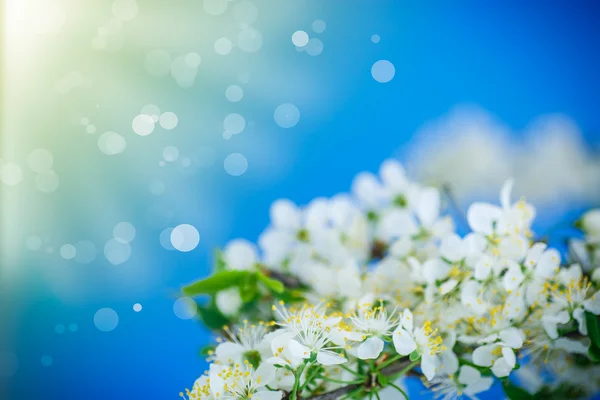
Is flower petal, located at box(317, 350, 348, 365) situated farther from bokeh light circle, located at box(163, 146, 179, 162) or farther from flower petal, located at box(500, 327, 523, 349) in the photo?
bokeh light circle, located at box(163, 146, 179, 162)

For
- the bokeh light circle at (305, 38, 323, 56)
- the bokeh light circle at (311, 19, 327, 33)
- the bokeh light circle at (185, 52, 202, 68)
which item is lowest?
the bokeh light circle at (305, 38, 323, 56)

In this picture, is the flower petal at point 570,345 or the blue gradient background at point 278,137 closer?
the flower petal at point 570,345

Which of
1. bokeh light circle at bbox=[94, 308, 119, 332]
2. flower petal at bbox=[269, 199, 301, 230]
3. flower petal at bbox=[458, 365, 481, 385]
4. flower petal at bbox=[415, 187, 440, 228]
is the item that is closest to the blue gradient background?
bokeh light circle at bbox=[94, 308, 119, 332]

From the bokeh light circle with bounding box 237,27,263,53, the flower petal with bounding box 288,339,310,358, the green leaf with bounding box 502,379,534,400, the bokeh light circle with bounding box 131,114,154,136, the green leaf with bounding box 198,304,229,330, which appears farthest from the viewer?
the bokeh light circle with bounding box 237,27,263,53

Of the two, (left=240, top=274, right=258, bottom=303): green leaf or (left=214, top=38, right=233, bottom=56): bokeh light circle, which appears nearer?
(left=240, top=274, right=258, bottom=303): green leaf

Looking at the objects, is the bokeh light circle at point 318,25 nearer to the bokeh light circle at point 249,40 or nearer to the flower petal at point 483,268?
the bokeh light circle at point 249,40

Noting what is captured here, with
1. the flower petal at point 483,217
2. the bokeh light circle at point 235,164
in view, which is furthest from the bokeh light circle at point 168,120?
the flower petal at point 483,217

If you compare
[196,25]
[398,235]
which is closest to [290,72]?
[196,25]
